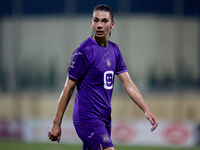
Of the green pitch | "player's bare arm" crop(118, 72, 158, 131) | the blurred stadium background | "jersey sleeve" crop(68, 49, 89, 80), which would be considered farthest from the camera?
the blurred stadium background

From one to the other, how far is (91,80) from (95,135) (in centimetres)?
54

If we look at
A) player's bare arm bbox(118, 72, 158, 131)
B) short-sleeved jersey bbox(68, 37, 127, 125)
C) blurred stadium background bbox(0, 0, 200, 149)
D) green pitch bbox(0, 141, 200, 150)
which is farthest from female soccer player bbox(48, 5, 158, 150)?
blurred stadium background bbox(0, 0, 200, 149)

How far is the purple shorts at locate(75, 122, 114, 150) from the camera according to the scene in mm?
3562

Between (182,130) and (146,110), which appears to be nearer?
(146,110)

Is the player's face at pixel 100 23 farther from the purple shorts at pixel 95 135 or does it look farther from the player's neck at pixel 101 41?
the purple shorts at pixel 95 135

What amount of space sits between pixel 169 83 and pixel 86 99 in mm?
13499

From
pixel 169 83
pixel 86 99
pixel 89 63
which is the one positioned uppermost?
pixel 89 63

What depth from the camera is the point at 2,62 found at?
61.1 feet

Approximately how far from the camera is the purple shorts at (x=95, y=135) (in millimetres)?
3562

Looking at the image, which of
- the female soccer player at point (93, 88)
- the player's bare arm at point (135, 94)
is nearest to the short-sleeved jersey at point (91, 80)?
the female soccer player at point (93, 88)

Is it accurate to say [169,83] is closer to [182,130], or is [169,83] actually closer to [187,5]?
[187,5]

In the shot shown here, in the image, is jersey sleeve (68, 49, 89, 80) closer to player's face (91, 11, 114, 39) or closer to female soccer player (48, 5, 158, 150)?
female soccer player (48, 5, 158, 150)

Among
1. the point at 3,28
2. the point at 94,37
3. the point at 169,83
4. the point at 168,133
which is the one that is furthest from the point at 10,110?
the point at 94,37

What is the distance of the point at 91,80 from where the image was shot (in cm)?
366
